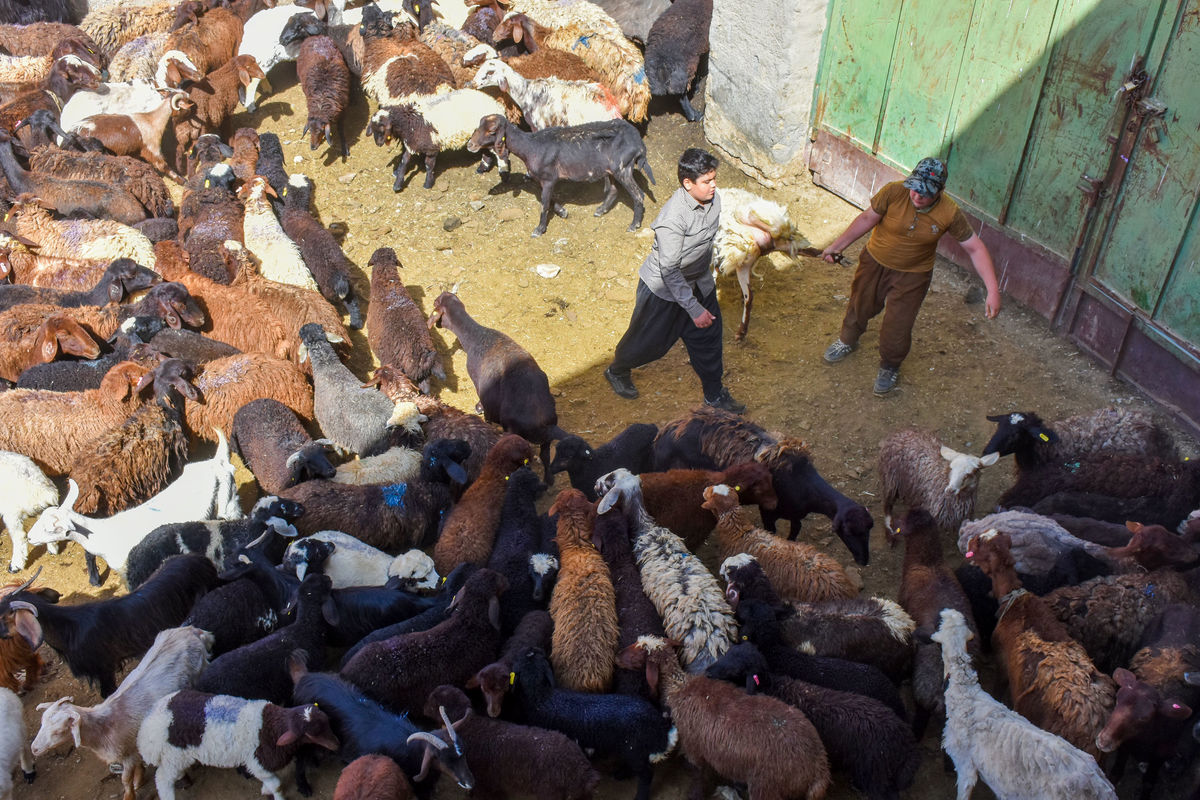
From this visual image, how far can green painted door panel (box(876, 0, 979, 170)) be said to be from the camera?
7348 mm

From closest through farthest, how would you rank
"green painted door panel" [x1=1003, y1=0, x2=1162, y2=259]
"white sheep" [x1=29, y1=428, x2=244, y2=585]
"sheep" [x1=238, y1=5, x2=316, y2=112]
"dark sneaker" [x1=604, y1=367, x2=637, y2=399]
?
"white sheep" [x1=29, y1=428, x2=244, y2=585] → "green painted door panel" [x1=1003, y1=0, x2=1162, y2=259] → "dark sneaker" [x1=604, y1=367, x2=637, y2=399] → "sheep" [x1=238, y1=5, x2=316, y2=112]

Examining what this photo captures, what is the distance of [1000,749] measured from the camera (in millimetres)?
3717

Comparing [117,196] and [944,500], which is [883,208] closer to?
[944,500]

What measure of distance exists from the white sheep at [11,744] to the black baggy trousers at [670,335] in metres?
4.42

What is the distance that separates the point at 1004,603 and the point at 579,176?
6019 mm

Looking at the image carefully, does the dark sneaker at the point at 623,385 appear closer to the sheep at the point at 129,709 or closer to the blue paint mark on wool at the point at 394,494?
the blue paint mark on wool at the point at 394,494

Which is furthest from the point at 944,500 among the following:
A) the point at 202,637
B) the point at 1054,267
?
the point at 202,637

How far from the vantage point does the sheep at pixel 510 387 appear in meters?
6.09

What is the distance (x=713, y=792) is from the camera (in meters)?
4.14

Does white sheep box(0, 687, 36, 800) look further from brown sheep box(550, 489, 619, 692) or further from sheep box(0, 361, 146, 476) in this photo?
brown sheep box(550, 489, 619, 692)

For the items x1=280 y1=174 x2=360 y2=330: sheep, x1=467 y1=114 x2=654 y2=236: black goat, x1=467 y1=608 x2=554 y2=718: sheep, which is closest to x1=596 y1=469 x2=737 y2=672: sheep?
x1=467 y1=608 x2=554 y2=718: sheep

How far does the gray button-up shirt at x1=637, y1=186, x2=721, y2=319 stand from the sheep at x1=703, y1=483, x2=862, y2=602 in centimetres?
144

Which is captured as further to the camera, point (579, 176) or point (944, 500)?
point (579, 176)

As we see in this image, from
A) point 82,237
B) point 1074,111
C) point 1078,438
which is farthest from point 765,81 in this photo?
point 82,237
